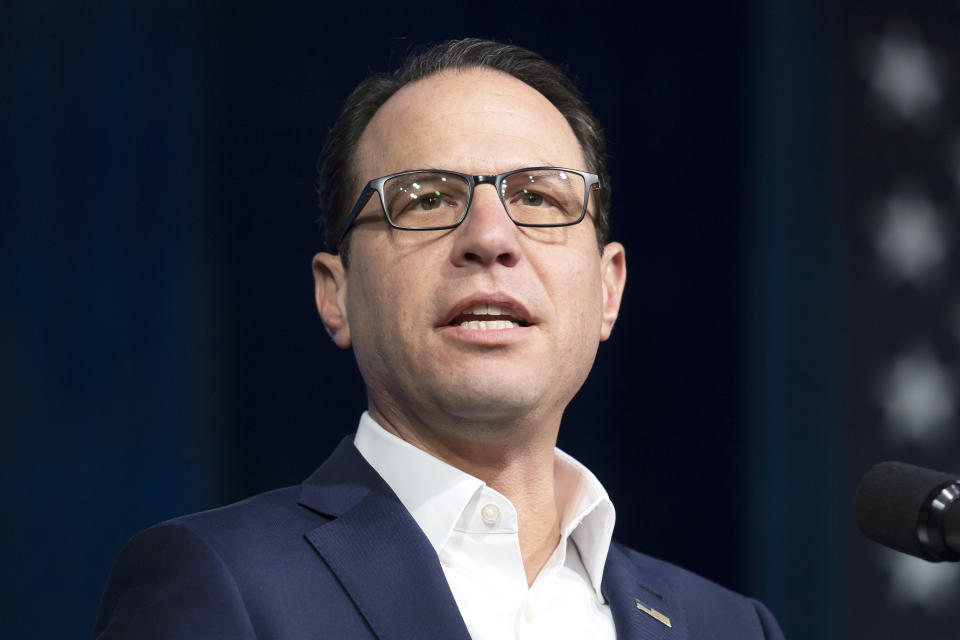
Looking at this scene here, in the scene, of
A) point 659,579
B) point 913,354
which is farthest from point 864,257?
point 659,579

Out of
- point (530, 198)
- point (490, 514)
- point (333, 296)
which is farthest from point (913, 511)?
point (333, 296)

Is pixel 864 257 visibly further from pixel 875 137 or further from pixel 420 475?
pixel 420 475

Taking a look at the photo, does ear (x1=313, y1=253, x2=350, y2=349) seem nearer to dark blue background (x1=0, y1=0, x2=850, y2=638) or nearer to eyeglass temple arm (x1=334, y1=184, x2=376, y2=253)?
eyeglass temple arm (x1=334, y1=184, x2=376, y2=253)

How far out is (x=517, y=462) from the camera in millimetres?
1708

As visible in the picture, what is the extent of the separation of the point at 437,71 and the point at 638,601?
93 cm

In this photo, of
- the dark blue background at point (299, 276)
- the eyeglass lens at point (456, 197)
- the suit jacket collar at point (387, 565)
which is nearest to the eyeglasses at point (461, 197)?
the eyeglass lens at point (456, 197)

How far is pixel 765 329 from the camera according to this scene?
3.02 metres

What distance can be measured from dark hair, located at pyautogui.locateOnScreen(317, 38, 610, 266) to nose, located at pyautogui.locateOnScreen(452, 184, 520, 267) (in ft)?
0.89

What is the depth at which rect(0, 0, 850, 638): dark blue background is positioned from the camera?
7.66ft

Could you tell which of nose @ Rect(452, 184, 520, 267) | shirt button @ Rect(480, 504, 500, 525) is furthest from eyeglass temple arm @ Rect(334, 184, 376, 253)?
shirt button @ Rect(480, 504, 500, 525)

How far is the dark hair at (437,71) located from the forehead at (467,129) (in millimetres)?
43

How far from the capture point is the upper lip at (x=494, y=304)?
5.11 ft

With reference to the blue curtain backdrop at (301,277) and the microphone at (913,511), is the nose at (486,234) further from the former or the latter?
the blue curtain backdrop at (301,277)

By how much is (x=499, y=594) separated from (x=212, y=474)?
3.69 ft
